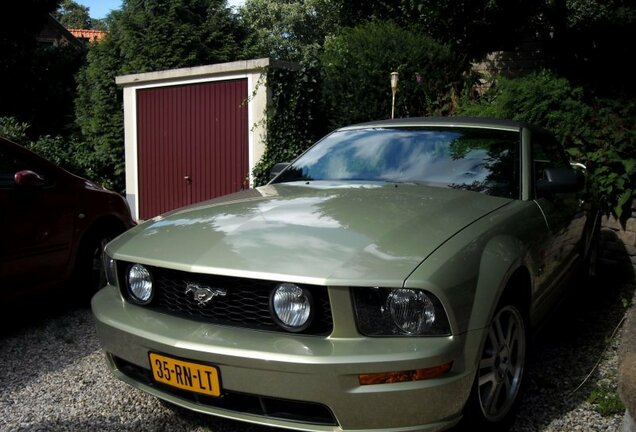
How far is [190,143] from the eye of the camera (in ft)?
28.9

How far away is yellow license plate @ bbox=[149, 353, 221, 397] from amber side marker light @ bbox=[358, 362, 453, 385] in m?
0.57

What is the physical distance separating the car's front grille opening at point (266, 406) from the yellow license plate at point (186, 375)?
0.06m

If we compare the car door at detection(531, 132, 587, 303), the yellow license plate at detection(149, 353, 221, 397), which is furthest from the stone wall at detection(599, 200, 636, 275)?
the yellow license plate at detection(149, 353, 221, 397)

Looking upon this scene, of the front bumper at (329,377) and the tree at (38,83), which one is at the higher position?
the tree at (38,83)

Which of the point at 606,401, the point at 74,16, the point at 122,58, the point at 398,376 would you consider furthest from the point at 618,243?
the point at 74,16

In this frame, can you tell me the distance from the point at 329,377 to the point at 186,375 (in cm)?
61

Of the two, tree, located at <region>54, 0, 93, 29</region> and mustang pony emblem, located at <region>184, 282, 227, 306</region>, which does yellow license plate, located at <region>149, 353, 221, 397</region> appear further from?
tree, located at <region>54, 0, 93, 29</region>

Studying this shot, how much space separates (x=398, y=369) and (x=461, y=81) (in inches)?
263

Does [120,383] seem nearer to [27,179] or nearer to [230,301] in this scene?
[230,301]

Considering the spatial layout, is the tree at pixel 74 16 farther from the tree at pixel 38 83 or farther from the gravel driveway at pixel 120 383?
the gravel driveway at pixel 120 383

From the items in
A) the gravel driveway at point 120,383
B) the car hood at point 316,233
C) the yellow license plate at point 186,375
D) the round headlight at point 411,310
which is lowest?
the gravel driveway at point 120,383

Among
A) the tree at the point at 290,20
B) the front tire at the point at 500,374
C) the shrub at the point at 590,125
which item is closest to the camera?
the front tire at the point at 500,374

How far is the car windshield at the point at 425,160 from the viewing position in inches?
127

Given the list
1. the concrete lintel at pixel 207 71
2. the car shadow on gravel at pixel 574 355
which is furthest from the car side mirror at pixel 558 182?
the concrete lintel at pixel 207 71
